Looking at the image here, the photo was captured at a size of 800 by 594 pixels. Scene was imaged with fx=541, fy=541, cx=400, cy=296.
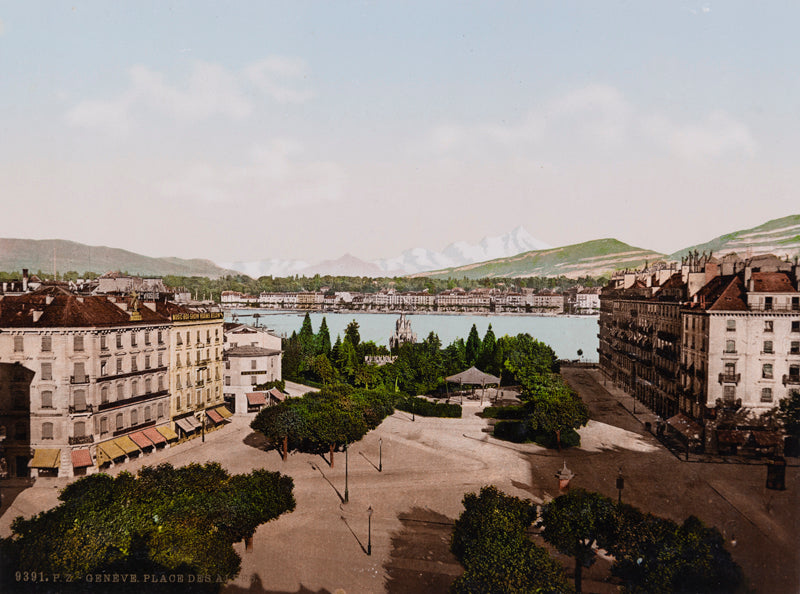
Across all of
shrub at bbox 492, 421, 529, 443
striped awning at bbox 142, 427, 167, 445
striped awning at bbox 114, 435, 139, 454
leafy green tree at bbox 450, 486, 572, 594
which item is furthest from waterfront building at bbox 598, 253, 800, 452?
striped awning at bbox 114, 435, 139, 454

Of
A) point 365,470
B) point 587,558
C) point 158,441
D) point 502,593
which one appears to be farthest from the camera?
point 158,441

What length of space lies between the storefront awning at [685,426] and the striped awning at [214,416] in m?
40.4

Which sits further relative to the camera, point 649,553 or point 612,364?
point 612,364

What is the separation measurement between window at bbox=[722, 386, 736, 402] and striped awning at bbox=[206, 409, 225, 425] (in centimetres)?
4332

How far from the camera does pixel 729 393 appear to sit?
4062cm

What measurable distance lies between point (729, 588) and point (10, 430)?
137 feet

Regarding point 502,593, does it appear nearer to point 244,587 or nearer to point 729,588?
point 729,588

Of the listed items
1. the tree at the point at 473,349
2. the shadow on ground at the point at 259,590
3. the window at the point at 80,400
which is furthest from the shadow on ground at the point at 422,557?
the tree at the point at 473,349

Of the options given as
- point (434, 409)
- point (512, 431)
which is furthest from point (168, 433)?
point (512, 431)

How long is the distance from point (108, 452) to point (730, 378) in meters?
45.6

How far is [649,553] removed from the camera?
19.9 m

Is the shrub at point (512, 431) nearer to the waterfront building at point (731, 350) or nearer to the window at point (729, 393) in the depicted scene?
the waterfront building at point (731, 350)

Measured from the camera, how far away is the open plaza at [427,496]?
83.3ft

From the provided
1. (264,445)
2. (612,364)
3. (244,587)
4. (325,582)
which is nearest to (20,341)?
(264,445)
